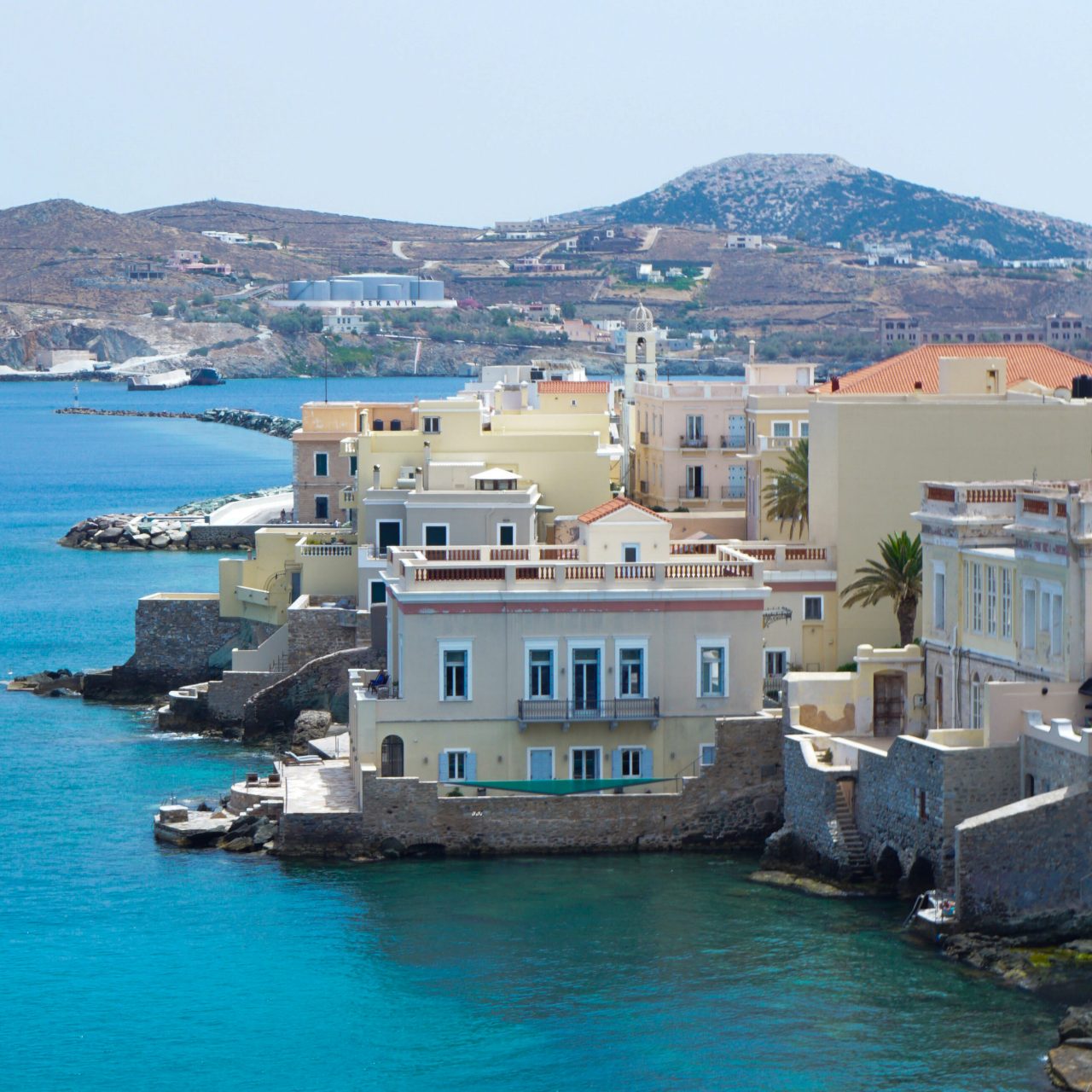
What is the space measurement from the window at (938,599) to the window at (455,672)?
656cm

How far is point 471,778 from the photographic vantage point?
116 ft

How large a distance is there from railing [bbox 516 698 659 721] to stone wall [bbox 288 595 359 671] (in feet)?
39.7

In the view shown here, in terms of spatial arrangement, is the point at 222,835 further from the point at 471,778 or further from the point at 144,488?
the point at 144,488

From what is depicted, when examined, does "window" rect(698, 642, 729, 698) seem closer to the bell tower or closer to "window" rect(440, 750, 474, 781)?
"window" rect(440, 750, 474, 781)

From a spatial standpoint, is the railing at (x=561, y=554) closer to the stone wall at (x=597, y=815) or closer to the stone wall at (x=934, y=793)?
the stone wall at (x=597, y=815)

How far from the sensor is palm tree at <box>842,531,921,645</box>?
131ft

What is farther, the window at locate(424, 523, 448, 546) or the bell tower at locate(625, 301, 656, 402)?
the bell tower at locate(625, 301, 656, 402)

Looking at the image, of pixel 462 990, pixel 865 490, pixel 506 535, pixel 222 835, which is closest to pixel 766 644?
pixel 865 490

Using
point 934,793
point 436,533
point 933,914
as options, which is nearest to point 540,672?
point 934,793

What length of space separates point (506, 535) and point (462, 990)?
56.4ft

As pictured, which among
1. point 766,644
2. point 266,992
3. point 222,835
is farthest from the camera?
point 766,644

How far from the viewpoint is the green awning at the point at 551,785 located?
35312 mm

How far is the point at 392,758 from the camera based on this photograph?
35.5 metres

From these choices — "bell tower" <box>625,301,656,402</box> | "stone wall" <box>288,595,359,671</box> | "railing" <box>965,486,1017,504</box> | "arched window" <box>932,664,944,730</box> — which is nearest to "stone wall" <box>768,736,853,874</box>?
"arched window" <box>932,664,944,730</box>
